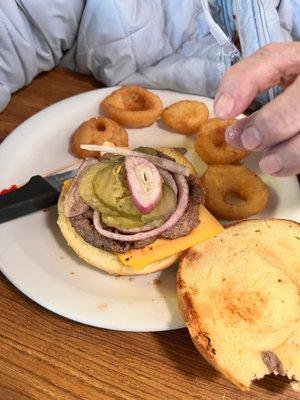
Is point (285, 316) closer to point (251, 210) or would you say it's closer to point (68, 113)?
point (251, 210)

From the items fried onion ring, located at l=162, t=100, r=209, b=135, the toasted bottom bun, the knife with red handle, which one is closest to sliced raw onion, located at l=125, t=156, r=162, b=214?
the toasted bottom bun

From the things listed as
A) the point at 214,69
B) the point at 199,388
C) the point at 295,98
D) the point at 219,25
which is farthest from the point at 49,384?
the point at 219,25

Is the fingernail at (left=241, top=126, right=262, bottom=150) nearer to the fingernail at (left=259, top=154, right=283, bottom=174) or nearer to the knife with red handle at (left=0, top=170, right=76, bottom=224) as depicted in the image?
the fingernail at (left=259, top=154, right=283, bottom=174)

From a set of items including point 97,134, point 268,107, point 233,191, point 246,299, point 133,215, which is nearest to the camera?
point 268,107

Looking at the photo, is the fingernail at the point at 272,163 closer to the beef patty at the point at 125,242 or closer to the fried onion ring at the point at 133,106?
the beef patty at the point at 125,242

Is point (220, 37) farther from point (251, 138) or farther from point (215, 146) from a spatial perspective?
point (251, 138)

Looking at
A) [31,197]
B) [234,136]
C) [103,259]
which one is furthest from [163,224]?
[31,197]

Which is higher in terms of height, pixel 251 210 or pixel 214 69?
pixel 214 69
